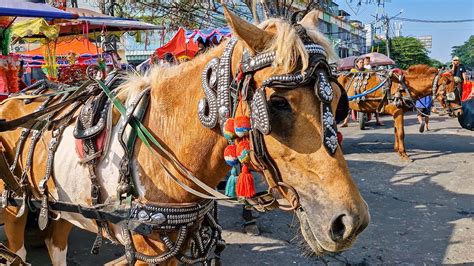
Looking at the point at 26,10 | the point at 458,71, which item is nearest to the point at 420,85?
the point at 458,71

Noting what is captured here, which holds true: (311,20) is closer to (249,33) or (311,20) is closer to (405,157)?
(249,33)

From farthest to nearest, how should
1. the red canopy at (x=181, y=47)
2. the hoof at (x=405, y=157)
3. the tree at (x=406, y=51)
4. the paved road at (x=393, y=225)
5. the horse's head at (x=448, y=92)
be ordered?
the tree at (x=406, y=51) < the horse's head at (x=448, y=92) < the hoof at (x=405, y=157) < the red canopy at (x=181, y=47) < the paved road at (x=393, y=225)

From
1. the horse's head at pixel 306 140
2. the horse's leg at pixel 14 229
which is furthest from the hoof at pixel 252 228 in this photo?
the horse's head at pixel 306 140

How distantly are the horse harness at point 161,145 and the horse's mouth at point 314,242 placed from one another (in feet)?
0.19

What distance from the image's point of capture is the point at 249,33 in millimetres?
1630

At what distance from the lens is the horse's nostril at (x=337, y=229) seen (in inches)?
60.4

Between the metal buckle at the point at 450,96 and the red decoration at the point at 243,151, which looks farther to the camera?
the metal buckle at the point at 450,96

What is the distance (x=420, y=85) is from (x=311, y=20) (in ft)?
26.4

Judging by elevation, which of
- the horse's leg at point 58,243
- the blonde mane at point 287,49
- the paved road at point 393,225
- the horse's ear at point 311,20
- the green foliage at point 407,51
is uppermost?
the green foliage at point 407,51

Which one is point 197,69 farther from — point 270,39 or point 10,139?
point 10,139

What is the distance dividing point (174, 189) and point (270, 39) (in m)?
0.89

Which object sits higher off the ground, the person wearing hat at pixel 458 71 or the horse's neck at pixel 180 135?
the person wearing hat at pixel 458 71

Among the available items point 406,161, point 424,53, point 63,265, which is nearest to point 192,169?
point 63,265

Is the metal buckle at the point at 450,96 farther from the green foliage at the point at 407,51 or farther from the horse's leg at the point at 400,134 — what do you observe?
the green foliage at the point at 407,51
